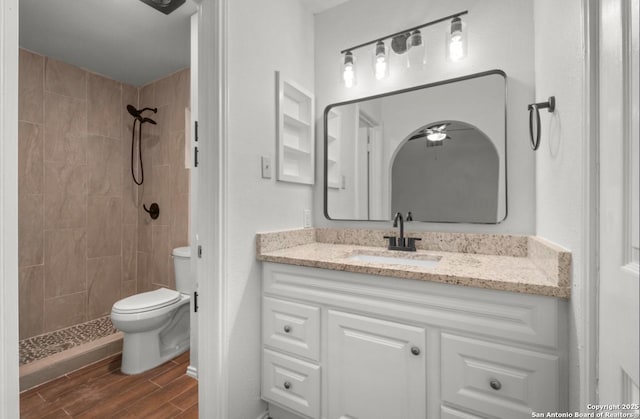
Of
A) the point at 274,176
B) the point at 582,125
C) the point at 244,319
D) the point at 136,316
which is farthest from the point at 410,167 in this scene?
the point at 136,316

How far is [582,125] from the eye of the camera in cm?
71

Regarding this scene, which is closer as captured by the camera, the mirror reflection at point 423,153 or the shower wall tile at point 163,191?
the mirror reflection at point 423,153

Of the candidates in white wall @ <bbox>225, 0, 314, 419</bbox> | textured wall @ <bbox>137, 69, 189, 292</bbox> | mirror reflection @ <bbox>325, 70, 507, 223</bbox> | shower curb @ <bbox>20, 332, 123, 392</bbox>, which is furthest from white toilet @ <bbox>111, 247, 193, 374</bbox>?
mirror reflection @ <bbox>325, 70, 507, 223</bbox>

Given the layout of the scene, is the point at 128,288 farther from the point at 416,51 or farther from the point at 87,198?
the point at 416,51

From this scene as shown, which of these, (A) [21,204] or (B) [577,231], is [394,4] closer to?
(B) [577,231]

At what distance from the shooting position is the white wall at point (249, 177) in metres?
1.34

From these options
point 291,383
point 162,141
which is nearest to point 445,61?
point 291,383

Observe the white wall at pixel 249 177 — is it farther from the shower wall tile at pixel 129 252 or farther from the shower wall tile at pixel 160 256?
the shower wall tile at pixel 129 252

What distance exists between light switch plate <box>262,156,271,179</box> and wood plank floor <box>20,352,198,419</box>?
137 centimetres

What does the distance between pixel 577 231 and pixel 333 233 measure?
4.26 feet

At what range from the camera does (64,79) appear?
2.51 m

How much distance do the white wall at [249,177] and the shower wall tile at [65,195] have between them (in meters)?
2.21

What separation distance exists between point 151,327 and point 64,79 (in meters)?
2.33
